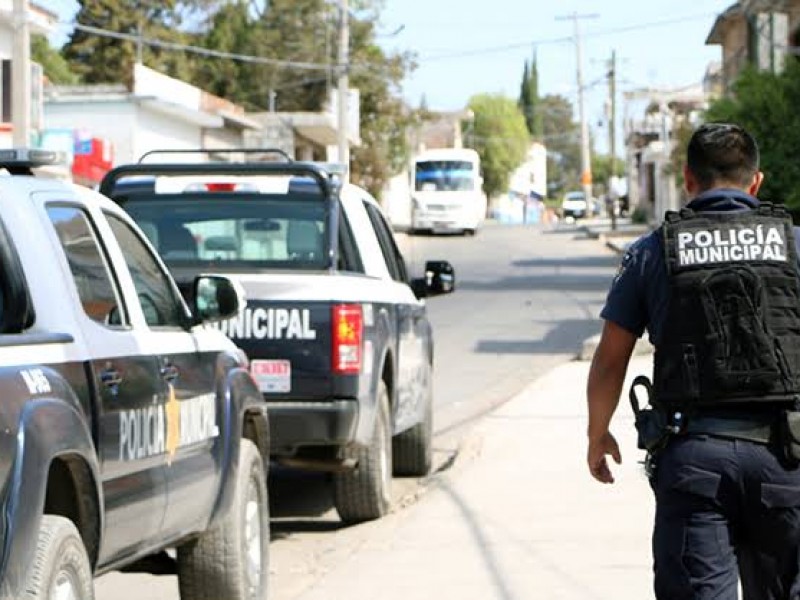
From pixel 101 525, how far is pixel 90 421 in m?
0.32

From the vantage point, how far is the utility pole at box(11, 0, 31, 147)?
25656 millimetres

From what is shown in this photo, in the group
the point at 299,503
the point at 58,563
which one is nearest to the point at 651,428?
the point at 58,563

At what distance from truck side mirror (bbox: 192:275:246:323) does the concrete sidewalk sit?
1.59 meters

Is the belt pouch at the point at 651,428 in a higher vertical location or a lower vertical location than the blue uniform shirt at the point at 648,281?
lower

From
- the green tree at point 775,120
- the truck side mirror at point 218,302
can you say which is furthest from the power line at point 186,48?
the truck side mirror at point 218,302

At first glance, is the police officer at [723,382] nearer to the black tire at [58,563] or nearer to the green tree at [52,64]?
the black tire at [58,563]

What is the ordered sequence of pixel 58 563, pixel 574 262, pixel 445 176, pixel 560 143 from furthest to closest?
pixel 560 143, pixel 445 176, pixel 574 262, pixel 58 563

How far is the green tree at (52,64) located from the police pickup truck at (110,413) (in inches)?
2622

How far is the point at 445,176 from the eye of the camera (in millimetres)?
74875

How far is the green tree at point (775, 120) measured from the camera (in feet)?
97.6

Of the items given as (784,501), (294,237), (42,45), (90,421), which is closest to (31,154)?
(90,421)

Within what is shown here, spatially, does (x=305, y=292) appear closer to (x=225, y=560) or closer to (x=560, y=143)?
(x=225, y=560)

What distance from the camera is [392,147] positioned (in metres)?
81.4

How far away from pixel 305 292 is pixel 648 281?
4.82 meters
